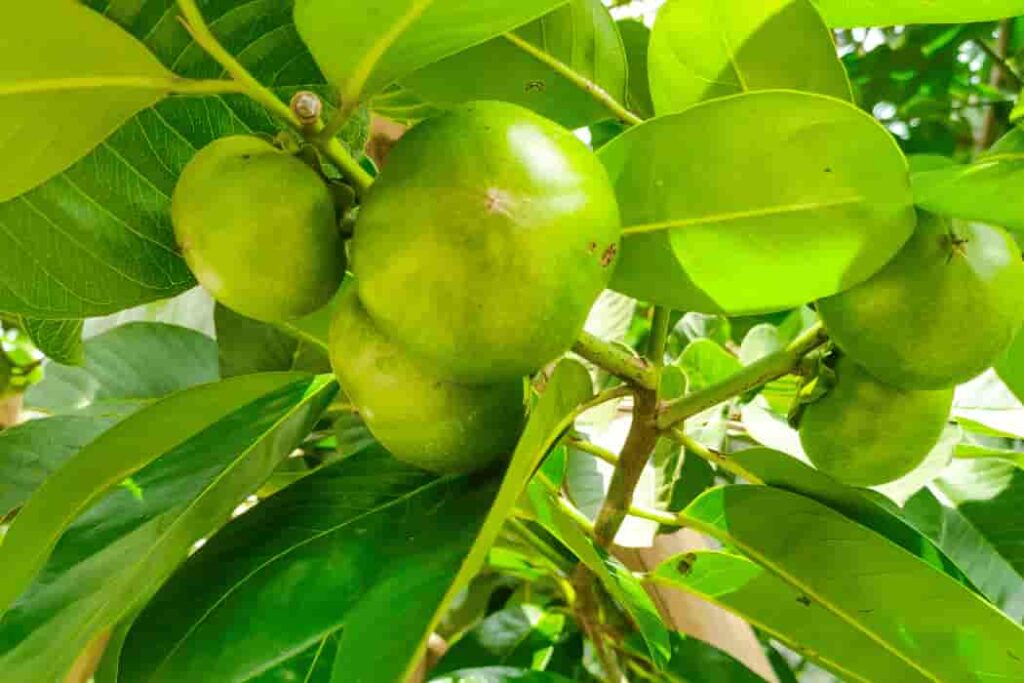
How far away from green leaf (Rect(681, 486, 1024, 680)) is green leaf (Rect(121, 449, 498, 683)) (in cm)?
22

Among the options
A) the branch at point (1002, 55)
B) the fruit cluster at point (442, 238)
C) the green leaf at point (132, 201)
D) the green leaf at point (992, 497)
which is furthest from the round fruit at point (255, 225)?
the branch at point (1002, 55)

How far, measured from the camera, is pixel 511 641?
39.1 inches

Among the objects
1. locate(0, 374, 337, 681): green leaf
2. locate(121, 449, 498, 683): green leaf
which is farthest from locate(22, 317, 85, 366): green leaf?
locate(121, 449, 498, 683): green leaf

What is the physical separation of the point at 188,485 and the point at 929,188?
0.49 metres

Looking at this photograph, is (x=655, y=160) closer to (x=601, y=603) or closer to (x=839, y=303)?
(x=839, y=303)

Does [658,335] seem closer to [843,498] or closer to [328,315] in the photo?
[843,498]

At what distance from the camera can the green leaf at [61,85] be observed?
46cm

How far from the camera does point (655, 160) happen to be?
21.3 inches

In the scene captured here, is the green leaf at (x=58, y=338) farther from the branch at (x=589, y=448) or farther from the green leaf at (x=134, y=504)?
the branch at (x=589, y=448)

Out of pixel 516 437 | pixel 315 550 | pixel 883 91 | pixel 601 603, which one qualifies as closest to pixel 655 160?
pixel 516 437

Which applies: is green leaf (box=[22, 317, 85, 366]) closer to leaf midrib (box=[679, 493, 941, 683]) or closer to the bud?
the bud

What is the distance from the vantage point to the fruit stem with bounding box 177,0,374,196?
50 cm

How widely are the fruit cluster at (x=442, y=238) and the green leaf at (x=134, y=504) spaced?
0.17 metres

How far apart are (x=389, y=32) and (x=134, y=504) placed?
39 cm
